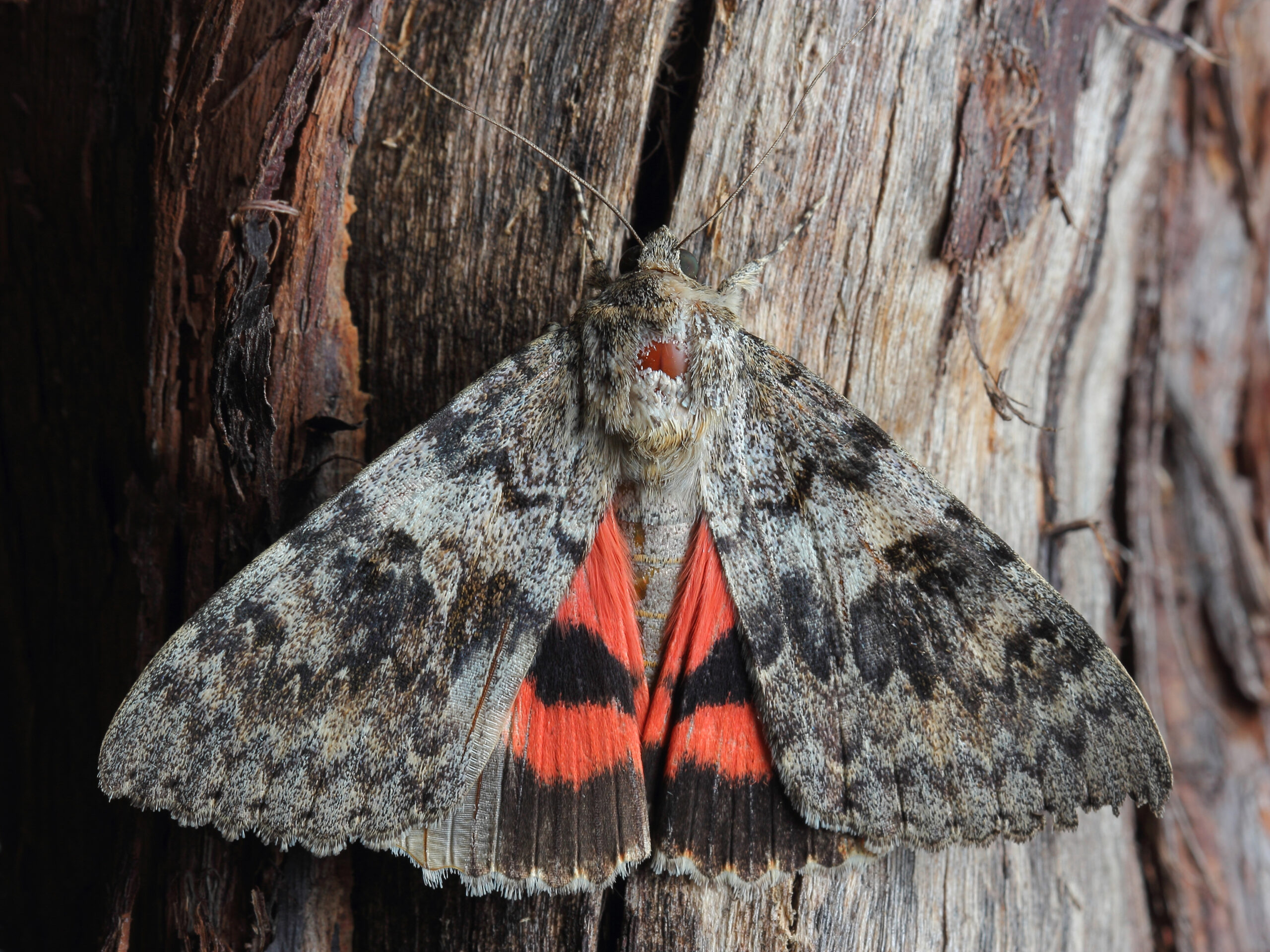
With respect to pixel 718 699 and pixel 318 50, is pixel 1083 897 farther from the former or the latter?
pixel 318 50

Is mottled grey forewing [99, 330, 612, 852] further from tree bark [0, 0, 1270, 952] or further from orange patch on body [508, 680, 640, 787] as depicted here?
tree bark [0, 0, 1270, 952]

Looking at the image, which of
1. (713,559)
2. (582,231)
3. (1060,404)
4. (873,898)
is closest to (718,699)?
(713,559)

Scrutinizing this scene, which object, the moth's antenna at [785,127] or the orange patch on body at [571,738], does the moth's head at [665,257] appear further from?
the orange patch on body at [571,738]

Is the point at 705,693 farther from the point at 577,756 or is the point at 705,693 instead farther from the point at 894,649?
the point at 894,649

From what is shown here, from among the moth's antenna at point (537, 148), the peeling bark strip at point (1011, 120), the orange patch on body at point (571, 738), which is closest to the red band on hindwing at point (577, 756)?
the orange patch on body at point (571, 738)

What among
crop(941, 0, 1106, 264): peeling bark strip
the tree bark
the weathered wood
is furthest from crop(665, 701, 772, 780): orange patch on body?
the weathered wood

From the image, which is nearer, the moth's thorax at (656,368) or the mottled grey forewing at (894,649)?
the mottled grey forewing at (894,649)
